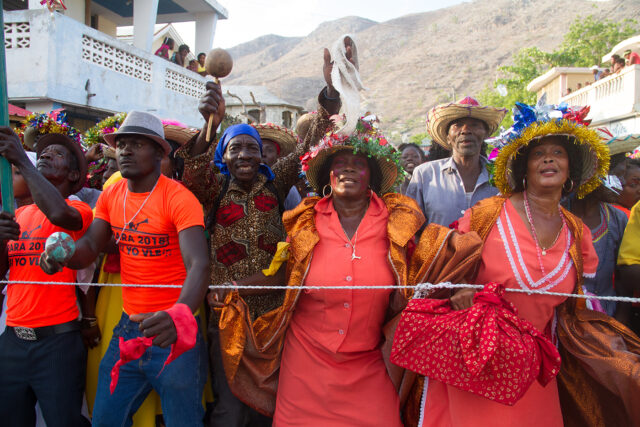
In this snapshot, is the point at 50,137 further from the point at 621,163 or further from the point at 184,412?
the point at 621,163

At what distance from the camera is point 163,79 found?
12.8 m

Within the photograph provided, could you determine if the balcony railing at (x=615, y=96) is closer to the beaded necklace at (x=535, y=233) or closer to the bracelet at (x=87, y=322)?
the beaded necklace at (x=535, y=233)

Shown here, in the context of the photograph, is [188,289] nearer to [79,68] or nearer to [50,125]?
[50,125]

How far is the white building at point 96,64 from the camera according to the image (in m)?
9.41

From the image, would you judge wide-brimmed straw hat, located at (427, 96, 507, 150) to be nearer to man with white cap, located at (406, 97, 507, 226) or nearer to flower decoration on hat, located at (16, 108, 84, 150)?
man with white cap, located at (406, 97, 507, 226)

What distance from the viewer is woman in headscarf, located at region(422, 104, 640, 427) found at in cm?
246

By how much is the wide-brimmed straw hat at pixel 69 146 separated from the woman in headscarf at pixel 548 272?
2708 millimetres

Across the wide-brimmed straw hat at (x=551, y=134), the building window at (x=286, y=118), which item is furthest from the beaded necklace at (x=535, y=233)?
the building window at (x=286, y=118)

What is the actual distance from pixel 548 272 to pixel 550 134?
0.86 m

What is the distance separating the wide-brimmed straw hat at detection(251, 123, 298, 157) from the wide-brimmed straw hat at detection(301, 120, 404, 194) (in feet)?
4.27

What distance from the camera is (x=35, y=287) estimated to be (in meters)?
2.89

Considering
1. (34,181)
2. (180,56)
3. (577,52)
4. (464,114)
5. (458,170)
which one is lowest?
(34,181)

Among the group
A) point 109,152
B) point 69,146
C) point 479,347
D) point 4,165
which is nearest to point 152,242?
point 4,165

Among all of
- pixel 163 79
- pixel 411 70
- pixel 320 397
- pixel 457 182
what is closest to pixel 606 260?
pixel 457 182
